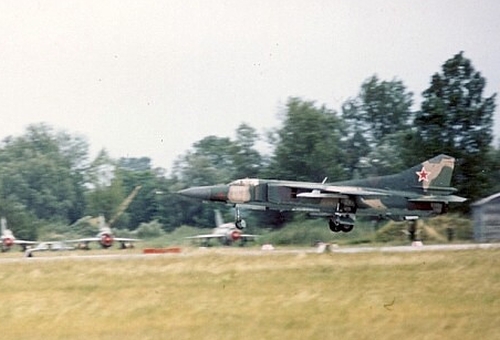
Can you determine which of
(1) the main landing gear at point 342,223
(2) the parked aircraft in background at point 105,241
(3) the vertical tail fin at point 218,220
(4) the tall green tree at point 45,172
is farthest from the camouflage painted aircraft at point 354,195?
(4) the tall green tree at point 45,172

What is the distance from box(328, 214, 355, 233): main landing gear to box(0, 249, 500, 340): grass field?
26.5 ft

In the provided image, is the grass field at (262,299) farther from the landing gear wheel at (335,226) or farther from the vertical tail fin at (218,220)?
the vertical tail fin at (218,220)

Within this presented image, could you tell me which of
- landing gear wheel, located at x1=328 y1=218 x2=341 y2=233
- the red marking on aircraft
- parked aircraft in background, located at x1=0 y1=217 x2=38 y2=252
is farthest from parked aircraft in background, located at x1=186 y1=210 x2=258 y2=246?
parked aircraft in background, located at x1=0 y1=217 x2=38 y2=252

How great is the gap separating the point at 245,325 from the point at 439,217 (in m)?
17.0

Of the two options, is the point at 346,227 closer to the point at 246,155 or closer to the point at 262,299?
the point at 246,155

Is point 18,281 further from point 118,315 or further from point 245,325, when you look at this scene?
point 245,325

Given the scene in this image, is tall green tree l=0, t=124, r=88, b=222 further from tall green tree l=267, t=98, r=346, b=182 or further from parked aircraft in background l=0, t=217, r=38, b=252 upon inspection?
tall green tree l=267, t=98, r=346, b=182

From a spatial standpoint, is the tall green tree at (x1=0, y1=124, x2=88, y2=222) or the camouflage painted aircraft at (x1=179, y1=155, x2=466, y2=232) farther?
the tall green tree at (x1=0, y1=124, x2=88, y2=222)

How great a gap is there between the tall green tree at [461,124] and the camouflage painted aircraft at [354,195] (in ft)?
10.3

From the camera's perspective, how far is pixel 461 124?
29.2 meters

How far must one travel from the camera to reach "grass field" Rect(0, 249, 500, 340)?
33.9 ft

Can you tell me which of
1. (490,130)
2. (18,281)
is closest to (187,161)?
(490,130)

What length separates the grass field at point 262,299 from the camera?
33.9 feet

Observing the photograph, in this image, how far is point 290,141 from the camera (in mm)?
31297
